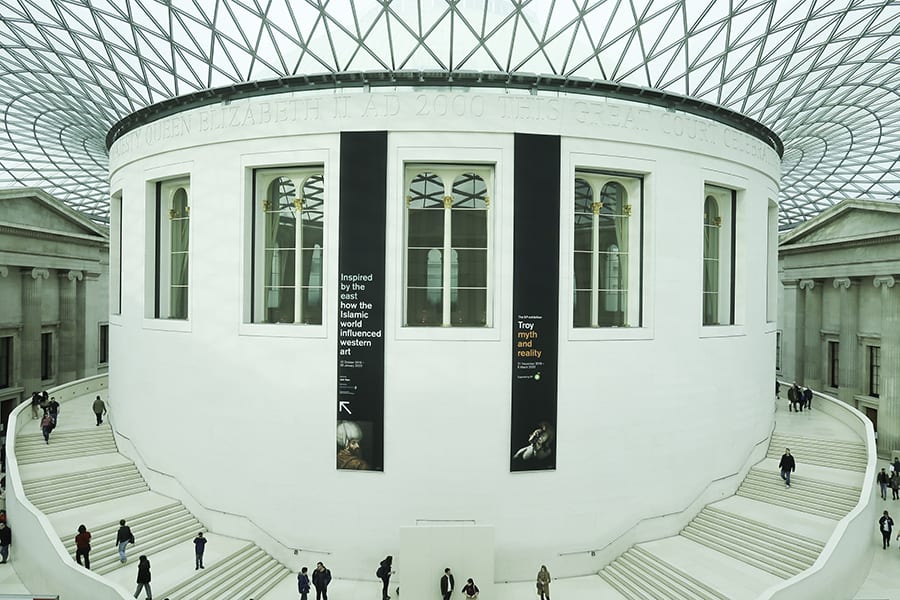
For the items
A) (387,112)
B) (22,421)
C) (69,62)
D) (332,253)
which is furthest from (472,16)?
(22,421)

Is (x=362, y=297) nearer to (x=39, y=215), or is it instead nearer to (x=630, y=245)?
(x=630, y=245)

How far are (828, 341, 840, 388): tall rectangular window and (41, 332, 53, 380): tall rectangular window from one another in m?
56.3

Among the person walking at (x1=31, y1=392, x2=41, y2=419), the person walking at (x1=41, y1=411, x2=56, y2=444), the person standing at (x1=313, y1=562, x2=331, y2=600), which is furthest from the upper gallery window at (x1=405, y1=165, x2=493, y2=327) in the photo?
the person walking at (x1=31, y1=392, x2=41, y2=419)

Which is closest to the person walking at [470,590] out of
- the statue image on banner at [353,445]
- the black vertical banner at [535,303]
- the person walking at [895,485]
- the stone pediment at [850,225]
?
the black vertical banner at [535,303]

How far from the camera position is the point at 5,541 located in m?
18.5

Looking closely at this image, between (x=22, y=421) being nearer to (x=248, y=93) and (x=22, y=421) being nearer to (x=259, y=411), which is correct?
(x=259, y=411)

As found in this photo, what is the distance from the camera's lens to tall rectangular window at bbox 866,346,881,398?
3756cm

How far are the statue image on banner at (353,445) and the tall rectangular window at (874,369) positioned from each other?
36.1m

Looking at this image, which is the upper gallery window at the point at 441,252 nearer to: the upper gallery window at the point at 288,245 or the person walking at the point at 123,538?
the upper gallery window at the point at 288,245

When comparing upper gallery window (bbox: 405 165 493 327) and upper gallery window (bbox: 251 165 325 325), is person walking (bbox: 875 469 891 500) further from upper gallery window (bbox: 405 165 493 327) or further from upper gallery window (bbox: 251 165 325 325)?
upper gallery window (bbox: 251 165 325 325)

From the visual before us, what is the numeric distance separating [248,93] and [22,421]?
17776 millimetres

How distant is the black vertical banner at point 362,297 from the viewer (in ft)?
57.1

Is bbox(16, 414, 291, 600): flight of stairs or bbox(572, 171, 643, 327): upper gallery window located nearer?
bbox(16, 414, 291, 600): flight of stairs

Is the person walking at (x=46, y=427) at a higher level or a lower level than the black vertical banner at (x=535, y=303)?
lower
